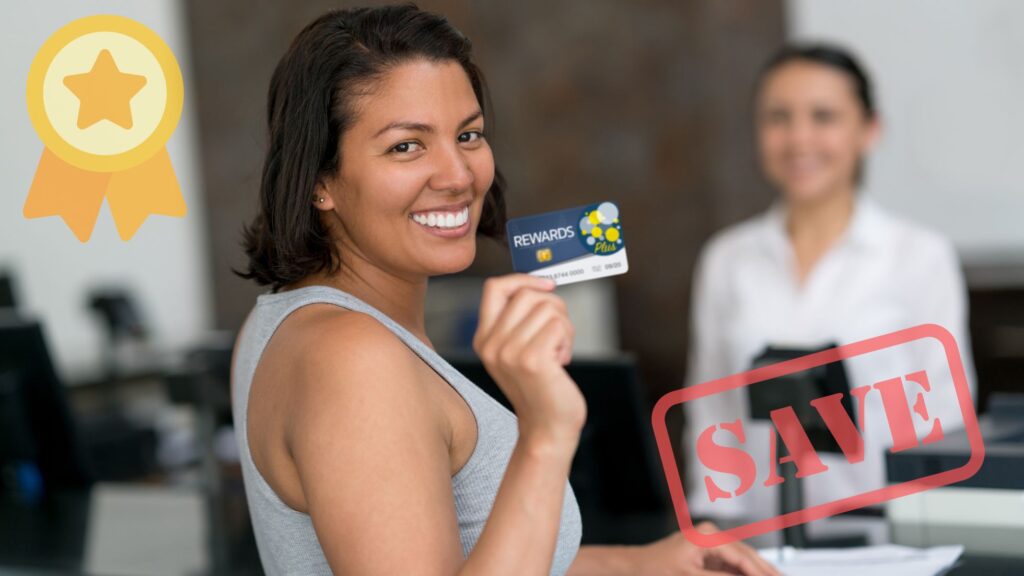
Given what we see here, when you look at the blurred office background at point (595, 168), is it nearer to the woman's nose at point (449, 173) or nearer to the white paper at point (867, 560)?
the white paper at point (867, 560)

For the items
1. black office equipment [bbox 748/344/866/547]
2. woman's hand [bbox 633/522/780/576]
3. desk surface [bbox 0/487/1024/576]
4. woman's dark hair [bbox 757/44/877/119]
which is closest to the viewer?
woman's hand [bbox 633/522/780/576]

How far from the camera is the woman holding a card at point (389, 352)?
989mm

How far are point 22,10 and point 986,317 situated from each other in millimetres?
4177

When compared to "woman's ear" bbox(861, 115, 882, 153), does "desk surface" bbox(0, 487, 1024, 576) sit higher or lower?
lower

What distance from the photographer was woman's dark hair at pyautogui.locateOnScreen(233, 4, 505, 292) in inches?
46.1

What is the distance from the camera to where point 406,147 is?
1.15m

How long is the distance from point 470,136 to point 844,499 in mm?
634

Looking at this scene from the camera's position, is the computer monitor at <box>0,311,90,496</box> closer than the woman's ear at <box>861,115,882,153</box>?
Yes

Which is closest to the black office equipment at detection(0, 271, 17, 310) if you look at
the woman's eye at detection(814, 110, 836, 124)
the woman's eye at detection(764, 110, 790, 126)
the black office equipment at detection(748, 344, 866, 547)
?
the woman's eye at detection(764, 110, 790, 126)

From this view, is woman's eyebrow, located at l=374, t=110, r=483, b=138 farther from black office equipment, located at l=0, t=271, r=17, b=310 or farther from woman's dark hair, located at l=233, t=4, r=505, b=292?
black office equipment, located at l=0, t=271, r=17, b=310

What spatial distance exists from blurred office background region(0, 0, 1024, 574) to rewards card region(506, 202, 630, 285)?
243 centimetres

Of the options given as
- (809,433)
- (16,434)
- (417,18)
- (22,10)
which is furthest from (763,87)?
(22,10)

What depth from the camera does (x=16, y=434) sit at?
2527 millimetres

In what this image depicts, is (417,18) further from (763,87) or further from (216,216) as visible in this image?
(216,216)
